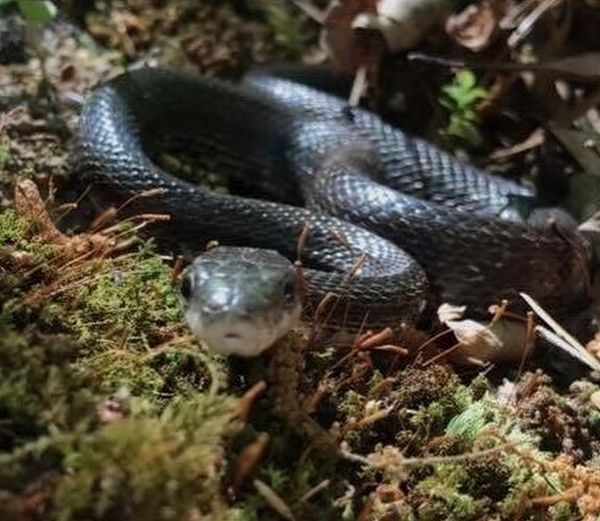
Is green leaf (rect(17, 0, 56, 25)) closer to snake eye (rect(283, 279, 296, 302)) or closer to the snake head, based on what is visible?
the snake head

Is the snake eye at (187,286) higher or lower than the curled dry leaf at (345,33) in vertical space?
lower

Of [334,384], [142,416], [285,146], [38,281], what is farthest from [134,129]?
[142,416]

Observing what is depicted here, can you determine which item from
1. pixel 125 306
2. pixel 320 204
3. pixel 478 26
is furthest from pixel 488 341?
pixel 478 26

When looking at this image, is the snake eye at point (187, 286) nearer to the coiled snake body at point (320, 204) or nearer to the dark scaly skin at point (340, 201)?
the coiled snake body at point (320, 204)

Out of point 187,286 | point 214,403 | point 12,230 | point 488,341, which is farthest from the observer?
point 488,341

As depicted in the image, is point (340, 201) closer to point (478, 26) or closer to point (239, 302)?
point (478, 26)

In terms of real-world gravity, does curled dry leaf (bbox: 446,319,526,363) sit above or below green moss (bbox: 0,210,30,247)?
below

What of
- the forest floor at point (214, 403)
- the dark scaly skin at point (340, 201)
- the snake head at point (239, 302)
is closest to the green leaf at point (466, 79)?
the forest floor at point (214, 403)

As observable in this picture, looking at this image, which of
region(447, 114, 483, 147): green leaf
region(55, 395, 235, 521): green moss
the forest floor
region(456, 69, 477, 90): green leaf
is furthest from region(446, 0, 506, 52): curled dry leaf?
region(55, 395, 235, 521): green moss
